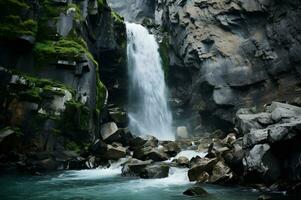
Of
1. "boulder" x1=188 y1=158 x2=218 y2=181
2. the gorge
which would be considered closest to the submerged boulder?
the gorge

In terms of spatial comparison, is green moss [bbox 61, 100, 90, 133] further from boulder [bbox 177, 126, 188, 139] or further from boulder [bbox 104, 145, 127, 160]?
boulder [bbox 177, 126, 188, 139]

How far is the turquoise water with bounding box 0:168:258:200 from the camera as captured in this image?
15.3m

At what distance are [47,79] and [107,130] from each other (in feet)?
22.7

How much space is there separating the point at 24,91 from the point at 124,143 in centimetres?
974

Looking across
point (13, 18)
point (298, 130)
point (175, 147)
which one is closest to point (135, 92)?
point (175, 147)

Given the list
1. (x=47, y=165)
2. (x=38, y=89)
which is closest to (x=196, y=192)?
(x=47, y=165)

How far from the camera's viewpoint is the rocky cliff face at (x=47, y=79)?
945 inches

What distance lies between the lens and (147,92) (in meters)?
40.8

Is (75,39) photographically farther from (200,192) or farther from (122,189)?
(200,192)

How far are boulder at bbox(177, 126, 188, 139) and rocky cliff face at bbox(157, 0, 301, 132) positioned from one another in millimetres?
1154

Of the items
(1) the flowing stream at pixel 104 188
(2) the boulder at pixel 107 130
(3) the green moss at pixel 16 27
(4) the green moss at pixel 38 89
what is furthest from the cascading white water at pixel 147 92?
(1) the flowing stream at pixel 104 188

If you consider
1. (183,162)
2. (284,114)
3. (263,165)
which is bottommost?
(263,165)

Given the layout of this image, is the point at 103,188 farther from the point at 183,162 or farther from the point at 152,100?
the point at 152,100

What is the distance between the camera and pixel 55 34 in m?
29.5
